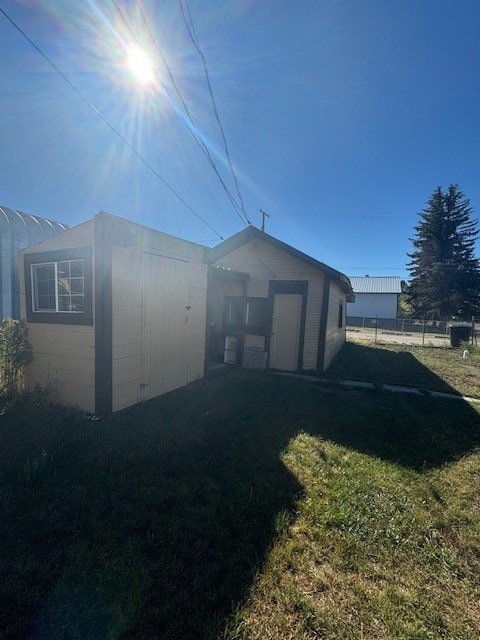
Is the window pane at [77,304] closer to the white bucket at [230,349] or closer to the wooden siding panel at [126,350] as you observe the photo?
the wooden siding panel at [126,350]

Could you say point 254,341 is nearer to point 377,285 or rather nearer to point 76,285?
point 76,285

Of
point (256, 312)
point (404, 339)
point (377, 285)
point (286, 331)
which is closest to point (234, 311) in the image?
point (256, 312)

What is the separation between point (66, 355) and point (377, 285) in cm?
3839

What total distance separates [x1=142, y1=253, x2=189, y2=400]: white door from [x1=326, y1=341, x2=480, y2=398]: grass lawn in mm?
4298

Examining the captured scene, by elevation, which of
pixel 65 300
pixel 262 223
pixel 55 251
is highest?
pixel 262 223

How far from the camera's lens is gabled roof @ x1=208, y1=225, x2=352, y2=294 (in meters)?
7.88

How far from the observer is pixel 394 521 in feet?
8.69

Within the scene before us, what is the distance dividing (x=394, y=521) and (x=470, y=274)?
3353 cm

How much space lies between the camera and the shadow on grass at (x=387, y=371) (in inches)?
303

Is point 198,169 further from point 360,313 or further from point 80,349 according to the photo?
point 360,313

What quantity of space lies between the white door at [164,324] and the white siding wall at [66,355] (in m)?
0.91

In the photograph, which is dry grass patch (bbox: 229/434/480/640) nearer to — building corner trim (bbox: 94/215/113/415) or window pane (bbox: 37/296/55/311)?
building corner trim (bbox: 94/215/113/415)

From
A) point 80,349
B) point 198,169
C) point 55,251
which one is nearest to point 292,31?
point 198,169

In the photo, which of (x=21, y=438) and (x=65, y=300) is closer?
(x=21, y=438)
